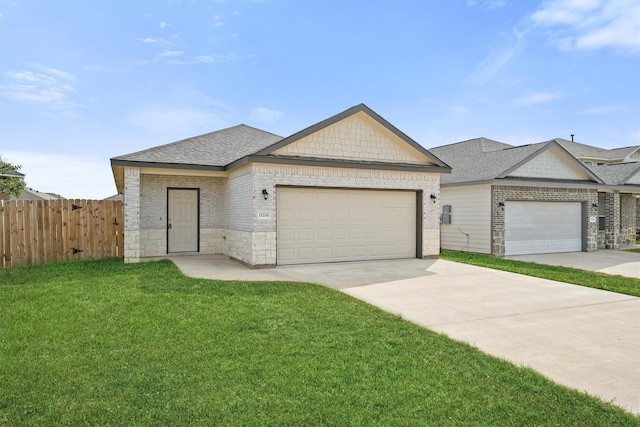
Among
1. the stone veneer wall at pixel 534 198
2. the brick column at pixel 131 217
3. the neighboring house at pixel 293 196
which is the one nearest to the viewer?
the neighboring house at pixel 293 196

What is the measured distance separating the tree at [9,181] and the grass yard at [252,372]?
79.3 feet

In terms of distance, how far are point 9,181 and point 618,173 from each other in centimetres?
3584

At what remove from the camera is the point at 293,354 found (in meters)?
4.64

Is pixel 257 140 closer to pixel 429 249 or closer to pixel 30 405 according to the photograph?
pixel 429 249

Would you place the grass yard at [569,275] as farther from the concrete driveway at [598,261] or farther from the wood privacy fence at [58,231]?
the wood privacy fence at [58,231]

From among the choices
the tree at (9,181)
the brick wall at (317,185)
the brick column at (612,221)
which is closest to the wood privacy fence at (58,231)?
the brick wall at (317,185)

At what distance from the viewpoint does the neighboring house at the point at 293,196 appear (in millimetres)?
11578

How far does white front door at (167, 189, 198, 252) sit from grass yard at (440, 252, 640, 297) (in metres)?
8.93

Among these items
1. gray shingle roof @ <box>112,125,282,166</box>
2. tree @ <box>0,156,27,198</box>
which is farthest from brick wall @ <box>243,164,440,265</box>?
tree @ <box>0,156,27,198</box>

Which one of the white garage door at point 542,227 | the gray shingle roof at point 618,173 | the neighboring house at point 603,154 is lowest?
the white garage door at point 542,227

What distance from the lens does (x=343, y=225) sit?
41.5ft

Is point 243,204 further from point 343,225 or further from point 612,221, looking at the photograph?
point 612,221

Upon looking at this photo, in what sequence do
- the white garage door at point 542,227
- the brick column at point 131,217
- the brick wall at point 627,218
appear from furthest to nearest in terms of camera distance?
the brick wall at point 627,218
the white garage door at point 542,227
the brick column at point 131,217

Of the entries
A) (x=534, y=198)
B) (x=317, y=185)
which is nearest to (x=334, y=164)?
(x=317, y=185)
